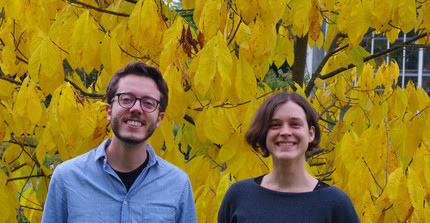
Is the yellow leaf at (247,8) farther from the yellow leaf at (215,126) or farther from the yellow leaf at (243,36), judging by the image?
the yellow leaf at (215,126)

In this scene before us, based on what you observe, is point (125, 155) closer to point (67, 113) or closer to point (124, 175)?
point (124, 175)

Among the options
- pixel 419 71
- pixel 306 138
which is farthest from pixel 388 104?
pixel 419 71

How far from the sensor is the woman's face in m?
1.36

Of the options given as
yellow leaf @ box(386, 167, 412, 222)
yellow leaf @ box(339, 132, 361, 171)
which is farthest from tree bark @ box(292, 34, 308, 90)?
yellow leaf @ box(386, 167, 412, 222)

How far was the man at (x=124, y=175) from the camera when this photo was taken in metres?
1.33

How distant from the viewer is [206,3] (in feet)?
4.87

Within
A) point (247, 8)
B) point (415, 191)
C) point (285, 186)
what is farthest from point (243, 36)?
point (415, 191)

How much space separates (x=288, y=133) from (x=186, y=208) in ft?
1.04

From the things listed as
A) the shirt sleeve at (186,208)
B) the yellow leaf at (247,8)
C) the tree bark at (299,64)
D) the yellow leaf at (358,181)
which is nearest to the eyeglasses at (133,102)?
the shirt sleeve at (186,208)

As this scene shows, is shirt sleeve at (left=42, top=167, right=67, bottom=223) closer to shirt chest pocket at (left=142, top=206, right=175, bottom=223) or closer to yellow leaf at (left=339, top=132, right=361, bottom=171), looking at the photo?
shirt chest pocket at (left=142, top=206, right=175, bottom=223)

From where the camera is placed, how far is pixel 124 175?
138 centimetres

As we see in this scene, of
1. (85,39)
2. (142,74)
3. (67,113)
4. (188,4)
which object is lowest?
(67,113)

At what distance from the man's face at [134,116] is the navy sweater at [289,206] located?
0.29m

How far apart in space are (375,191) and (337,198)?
1.36ft
